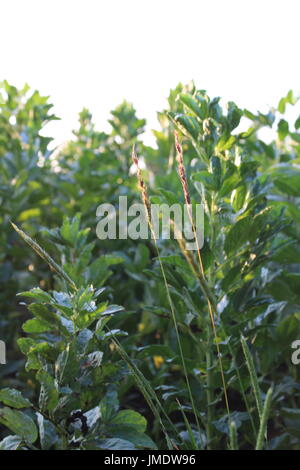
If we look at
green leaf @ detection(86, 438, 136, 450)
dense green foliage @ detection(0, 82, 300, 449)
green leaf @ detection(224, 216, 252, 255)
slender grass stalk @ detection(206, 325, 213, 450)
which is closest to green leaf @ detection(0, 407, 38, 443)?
dense green foliage @ detection(0, 82, 300, 449)

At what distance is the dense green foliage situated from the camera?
4.27ft

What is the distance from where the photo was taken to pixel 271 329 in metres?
1.91

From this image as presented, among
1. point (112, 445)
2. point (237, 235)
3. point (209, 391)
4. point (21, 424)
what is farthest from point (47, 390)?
point (237, 235)

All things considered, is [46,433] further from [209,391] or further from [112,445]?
[209,391]

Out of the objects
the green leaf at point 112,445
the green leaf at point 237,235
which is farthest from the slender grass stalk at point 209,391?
the green leaf at point 112,445

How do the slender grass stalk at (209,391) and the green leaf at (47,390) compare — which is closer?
the green leaf at (47,390)

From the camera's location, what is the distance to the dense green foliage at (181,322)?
1.30 m

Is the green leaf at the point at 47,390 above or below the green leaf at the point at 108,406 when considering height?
above

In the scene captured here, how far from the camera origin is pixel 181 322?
171cm

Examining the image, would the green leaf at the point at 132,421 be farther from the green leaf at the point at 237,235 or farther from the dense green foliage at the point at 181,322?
the green leaf at the point at 237,235

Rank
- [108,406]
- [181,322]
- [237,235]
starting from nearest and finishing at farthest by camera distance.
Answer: [108,406]
[237,235]
[181,322]

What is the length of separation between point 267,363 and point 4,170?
5.99 feet

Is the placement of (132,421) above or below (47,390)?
below

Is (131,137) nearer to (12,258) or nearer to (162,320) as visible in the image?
(12,258)
